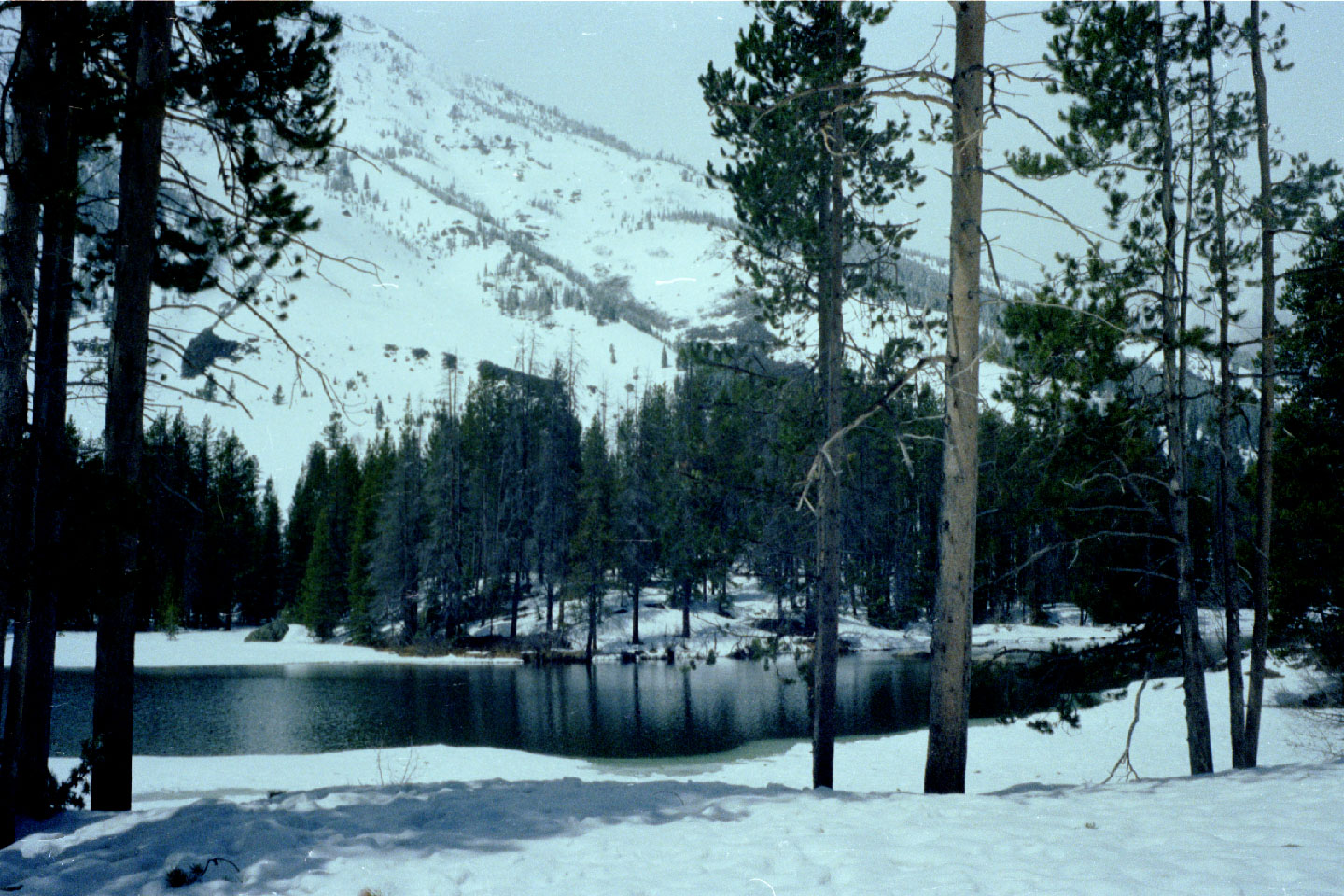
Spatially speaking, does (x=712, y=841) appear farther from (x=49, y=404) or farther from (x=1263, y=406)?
(x=1263, y=406)

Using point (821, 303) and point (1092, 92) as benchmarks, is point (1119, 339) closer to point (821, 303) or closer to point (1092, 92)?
point (1092, 92)

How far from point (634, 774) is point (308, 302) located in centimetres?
11936

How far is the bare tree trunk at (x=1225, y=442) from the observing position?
9125mm

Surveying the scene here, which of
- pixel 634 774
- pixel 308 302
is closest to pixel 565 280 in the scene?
pixel 308 302

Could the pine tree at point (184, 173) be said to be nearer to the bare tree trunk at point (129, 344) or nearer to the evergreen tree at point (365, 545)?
the bare tree trunk at point (129, 344)

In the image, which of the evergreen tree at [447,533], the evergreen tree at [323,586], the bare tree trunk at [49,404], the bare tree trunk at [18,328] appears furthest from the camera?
the evergreen tree at [323,586]

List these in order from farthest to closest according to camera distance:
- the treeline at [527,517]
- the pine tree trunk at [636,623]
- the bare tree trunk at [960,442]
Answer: the pine tree trunk at [636,623]
the treeline at [527,517]
the bare tree trunk at [960,442]

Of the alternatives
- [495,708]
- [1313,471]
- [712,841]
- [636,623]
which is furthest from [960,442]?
[636,623]

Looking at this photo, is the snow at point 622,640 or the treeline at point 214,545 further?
the treeline at point 214,545

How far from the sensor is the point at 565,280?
182m

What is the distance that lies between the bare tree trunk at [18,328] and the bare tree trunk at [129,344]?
0.66 metres

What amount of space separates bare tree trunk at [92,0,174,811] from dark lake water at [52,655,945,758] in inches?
502

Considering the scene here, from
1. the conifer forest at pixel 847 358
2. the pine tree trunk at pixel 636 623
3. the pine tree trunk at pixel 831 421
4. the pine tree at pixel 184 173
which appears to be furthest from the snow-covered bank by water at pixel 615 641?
the pine tree at pixel 184 173

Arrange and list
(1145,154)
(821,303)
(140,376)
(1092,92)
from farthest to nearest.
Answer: (821,303)
(1145,154)
(1092,92)
(140,376)
